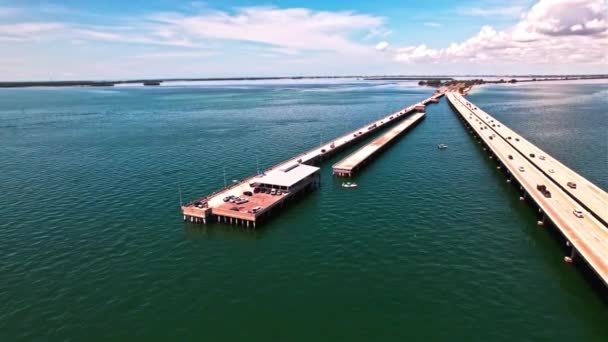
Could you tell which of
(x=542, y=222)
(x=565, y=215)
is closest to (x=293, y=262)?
(x=542, y=222)

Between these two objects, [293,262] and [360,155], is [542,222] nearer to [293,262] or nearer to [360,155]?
[293,262]

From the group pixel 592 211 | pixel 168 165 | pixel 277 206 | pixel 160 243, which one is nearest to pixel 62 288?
pixel 160 243

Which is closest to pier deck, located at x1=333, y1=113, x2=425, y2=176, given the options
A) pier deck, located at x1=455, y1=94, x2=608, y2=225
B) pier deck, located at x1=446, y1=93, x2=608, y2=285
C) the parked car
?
pier deck, located at x1=446, y1=93, x2=608, y2=285

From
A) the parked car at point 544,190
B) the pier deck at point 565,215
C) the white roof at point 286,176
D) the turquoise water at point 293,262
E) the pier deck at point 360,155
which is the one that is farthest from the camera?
the pier deck at point 360,155

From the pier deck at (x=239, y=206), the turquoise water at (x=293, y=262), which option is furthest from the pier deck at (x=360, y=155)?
the pier deck at (x=239, y=206)

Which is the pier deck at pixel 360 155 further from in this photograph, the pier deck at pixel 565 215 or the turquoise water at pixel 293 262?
the pier deck at pixel 565 215

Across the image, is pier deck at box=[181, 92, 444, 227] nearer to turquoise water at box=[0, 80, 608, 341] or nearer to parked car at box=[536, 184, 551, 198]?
turquoise water at box=[0, 80, 608, 341]
